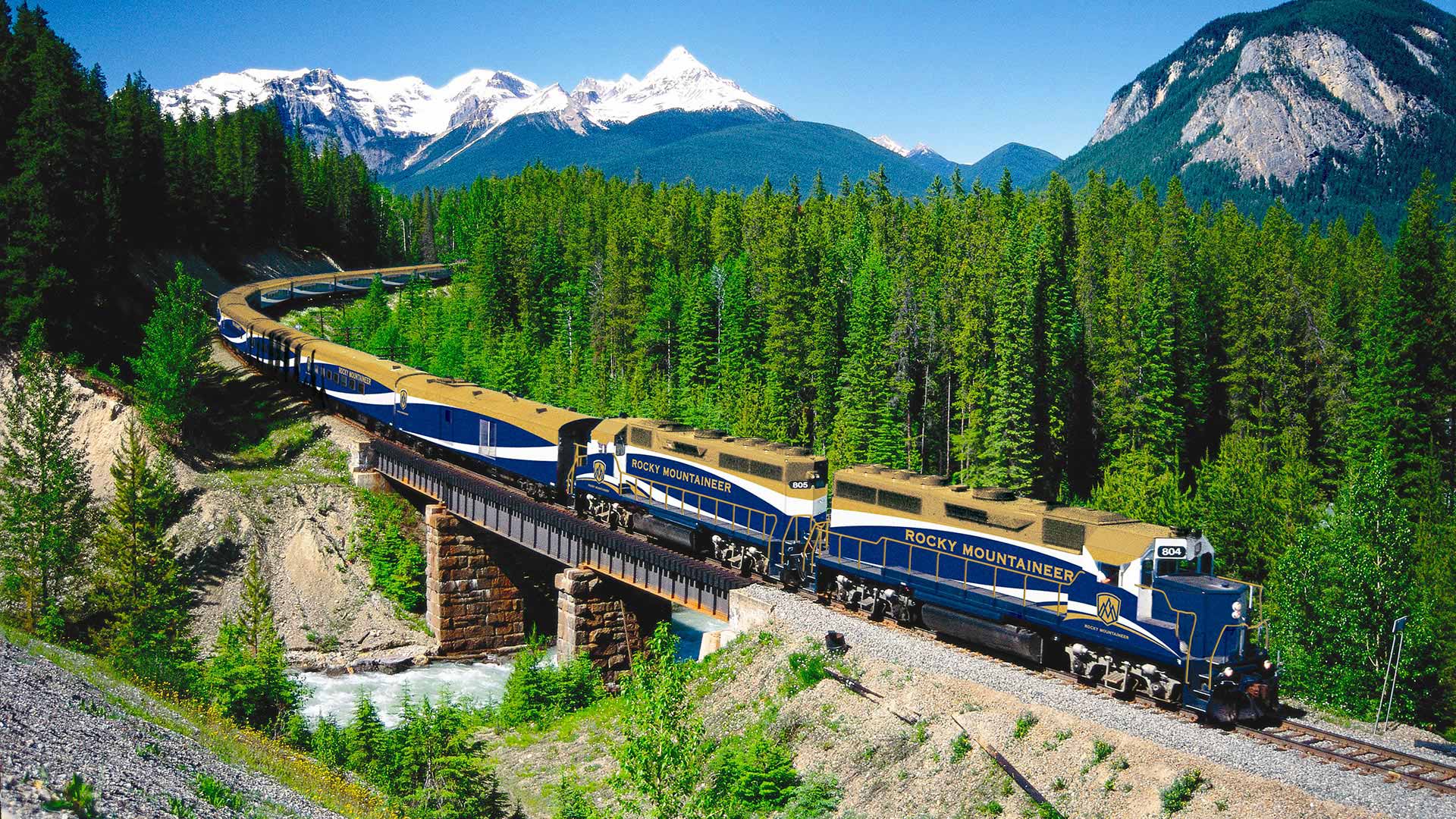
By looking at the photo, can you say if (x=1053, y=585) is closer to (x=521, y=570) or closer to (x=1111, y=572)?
(x=1111, y=572)

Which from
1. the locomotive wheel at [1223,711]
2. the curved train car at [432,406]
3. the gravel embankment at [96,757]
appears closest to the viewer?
the gravel embankment at [96,757]

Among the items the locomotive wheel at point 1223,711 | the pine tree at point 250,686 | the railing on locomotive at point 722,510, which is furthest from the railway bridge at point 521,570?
the locomotive wheel at point 1223,711

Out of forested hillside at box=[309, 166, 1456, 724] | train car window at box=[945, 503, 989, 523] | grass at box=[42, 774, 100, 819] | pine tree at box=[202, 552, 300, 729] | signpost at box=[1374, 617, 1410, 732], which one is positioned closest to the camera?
grass at box=[42, 774, 100, 819]

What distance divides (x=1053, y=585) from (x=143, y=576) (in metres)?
36.0

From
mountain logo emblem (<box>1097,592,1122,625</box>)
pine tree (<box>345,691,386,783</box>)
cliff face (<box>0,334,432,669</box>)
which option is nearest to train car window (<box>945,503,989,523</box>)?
mountain logo emblem (<box>1097,592,1122,625</box>)

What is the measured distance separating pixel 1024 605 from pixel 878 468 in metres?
6.81

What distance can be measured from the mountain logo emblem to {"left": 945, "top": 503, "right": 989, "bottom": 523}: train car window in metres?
3.77

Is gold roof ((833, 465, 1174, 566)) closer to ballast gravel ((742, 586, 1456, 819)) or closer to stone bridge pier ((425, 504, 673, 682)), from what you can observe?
ballast gravel ((742, 586, 1456, 819))

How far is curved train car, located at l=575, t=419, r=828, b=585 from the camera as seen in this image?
31203 mm

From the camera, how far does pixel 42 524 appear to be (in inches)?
1615

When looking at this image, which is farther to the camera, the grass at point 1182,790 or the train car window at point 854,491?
the train car window at point 854,491

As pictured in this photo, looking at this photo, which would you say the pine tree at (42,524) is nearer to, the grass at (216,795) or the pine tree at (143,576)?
the pine tree at (143,576)

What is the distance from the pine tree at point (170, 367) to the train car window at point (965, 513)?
4254 cm

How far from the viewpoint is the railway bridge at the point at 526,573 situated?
3472 centimetres
